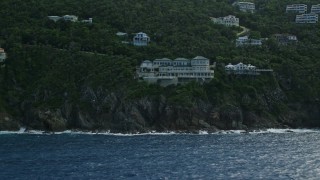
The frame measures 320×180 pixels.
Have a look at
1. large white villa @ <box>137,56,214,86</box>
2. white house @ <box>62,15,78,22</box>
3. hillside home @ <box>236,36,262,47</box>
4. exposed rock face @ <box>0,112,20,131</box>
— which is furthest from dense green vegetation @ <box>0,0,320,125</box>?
white house @ <box>62,15,78,22</box>

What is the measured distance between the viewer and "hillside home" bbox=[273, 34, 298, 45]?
474ft

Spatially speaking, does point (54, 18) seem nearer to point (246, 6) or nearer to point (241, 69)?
point (241, 69)

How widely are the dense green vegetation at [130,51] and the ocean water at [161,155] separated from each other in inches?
439

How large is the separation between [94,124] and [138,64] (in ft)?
61.2

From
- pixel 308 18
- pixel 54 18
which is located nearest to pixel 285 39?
pixel 308 18

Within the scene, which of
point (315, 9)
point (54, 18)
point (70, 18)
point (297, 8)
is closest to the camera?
point (54, 18)

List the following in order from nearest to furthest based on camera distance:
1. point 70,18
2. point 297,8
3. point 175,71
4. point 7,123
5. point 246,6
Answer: point 7,123, point 175,71, point 70,18, point 297,8, point 246,6

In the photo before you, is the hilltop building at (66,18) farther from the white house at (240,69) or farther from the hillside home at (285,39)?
the hillside home at (285,39)

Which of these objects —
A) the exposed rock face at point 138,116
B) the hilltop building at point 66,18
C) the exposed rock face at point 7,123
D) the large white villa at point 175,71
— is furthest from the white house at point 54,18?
the exposed rock face at point 7,123

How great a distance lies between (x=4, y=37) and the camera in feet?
444

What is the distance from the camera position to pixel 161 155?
82188mm

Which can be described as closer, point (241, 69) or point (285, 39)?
point (241, 69)

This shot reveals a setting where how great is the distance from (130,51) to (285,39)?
39901 millimetres

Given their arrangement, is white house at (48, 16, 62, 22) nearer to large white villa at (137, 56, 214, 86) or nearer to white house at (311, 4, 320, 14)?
large white villa at (137, 56, 214, 86)
